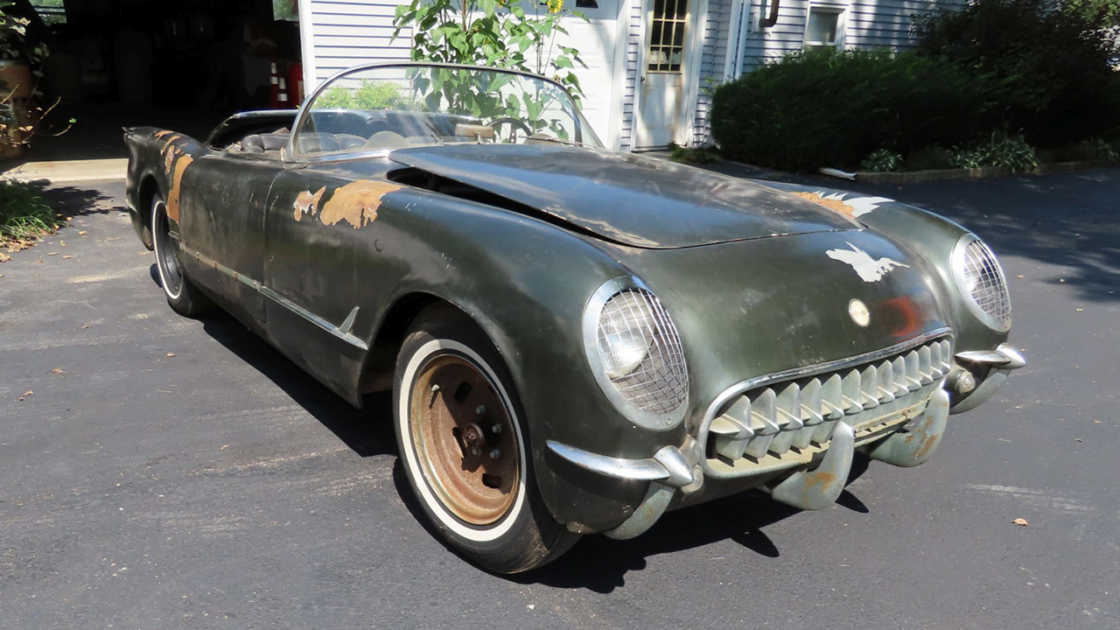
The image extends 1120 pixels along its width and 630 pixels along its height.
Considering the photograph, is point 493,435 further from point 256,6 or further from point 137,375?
point 256,6

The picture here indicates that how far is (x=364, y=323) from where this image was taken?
2.54 m

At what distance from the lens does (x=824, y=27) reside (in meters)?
13.0

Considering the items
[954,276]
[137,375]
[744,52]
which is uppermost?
[744,52]

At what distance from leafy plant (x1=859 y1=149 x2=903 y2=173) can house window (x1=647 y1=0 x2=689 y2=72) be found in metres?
3.02

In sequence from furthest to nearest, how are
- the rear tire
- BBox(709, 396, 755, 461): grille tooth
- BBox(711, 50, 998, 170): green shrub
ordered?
1. BBox(711, 50, 998, 170): green shrub
2. the rear tire
3. BBox(709, 396, 755, 461): grille tooth

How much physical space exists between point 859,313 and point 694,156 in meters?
A: 8.77

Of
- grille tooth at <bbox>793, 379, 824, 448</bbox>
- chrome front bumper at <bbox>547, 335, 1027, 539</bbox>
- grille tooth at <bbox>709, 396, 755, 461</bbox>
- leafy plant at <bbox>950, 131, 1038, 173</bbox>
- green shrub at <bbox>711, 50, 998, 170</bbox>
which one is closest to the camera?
chrome front bumper at <bbox>547, 335, 1027, 539</bbox>

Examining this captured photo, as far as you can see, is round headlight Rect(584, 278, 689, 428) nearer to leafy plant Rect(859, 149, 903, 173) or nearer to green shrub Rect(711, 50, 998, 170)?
green shrub Rect(711, 50, 998, 170)

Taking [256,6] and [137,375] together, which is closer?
[137,375]

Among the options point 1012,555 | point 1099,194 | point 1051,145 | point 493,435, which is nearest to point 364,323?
point 493,435

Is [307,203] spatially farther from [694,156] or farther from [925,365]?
[694,156]

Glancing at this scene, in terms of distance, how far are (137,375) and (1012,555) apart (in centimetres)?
362

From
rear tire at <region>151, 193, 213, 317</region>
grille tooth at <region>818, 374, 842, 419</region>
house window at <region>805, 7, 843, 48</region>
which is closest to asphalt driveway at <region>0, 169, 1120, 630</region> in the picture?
rear tire at <region>151, 193, 213, 317</region>

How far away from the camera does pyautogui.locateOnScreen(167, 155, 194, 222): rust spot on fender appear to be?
13.1ft
